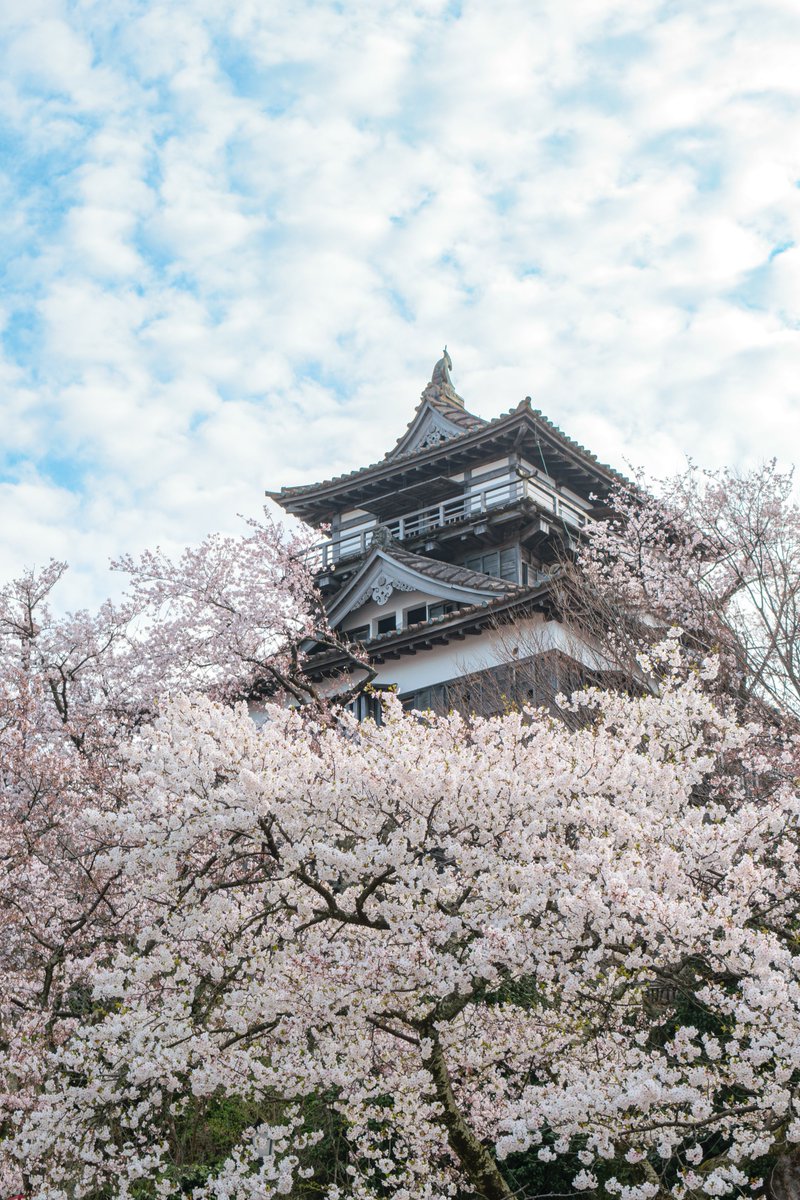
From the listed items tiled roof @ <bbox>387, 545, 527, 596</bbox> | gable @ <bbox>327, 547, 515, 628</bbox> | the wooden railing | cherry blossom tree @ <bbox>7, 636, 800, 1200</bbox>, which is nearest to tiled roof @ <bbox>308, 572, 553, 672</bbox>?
tiled roof @ <bbox>387, 545, 527, 596</bbox>

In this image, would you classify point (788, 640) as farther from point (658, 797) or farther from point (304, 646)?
point (304, 646)

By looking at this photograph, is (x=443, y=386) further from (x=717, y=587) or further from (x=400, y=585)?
(x=717, y=587)

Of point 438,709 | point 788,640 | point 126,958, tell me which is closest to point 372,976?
point 126,958

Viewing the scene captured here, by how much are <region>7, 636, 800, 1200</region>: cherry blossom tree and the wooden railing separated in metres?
16.5

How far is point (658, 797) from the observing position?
9.70 m

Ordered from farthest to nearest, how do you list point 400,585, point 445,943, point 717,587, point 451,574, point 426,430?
point 426,430, point 400,585, point 451,574, point 717,587, point 445,943

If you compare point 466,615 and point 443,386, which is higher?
point 443,386

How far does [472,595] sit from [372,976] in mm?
15624

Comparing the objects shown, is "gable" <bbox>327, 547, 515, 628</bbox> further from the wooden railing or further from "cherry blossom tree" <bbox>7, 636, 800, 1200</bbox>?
"cherry blossom tree" <bbox>7, 636, 800, 1200</bbox>

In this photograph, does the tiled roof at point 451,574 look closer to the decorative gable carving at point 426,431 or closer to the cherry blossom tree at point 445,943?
the decorative gable carving at point 426,431

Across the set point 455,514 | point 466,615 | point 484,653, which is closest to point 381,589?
point 455,514

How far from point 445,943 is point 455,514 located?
21236 millimetres

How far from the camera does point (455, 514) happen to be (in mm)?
29438

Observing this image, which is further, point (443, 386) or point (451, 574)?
point (443, 386)
